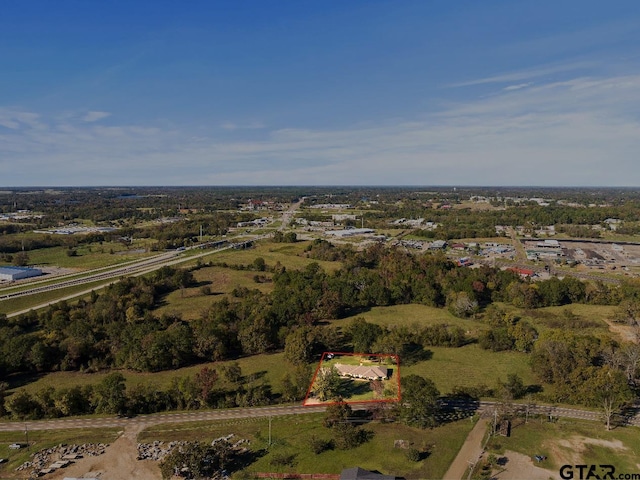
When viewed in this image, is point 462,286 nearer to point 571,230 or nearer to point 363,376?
point 363,376

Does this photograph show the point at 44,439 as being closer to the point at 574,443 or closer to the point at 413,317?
the point at 574,443

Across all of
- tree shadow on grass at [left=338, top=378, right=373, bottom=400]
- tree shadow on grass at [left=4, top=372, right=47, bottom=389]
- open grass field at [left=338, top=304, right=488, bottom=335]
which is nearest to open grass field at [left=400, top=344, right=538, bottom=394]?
tree shadow on grass at [left=338, top=378, right=373, bottom=400]

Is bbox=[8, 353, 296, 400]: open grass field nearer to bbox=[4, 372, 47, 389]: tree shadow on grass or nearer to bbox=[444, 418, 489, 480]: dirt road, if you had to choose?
bbox=[4, 372, 47, 389]: tree shadow on grass

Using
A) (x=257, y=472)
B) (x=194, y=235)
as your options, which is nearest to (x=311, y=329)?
(x=257, y=472)

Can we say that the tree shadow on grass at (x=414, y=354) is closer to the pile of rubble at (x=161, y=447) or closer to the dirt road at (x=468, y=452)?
the dirt road at (x=468, y=452)

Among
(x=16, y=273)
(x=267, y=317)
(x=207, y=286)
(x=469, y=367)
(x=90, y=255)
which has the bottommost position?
(x=469, y=367)

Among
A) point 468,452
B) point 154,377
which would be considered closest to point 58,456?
point 154,377
